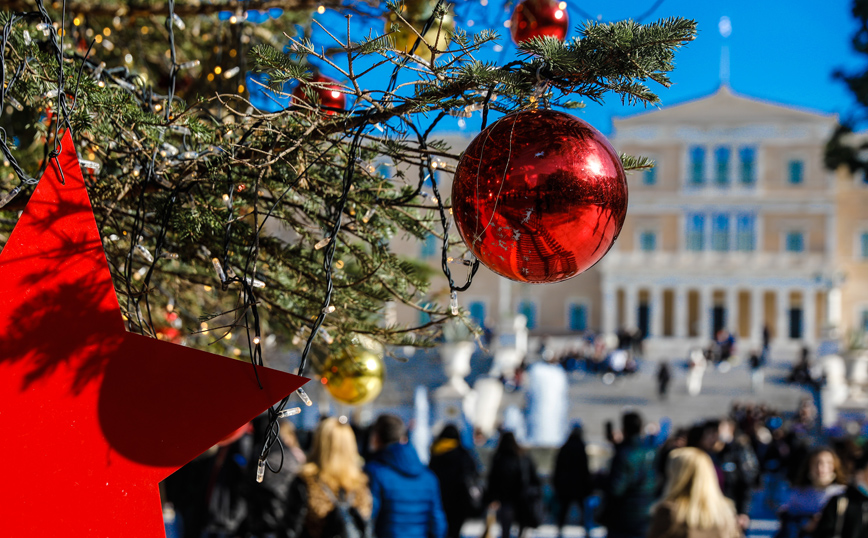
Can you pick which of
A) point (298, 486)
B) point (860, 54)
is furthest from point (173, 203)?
point (860, 54)

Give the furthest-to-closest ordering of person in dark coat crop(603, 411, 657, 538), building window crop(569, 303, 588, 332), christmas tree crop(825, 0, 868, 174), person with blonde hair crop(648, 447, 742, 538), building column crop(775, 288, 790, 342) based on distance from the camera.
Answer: building window crop(569, 303, 588, 332), building column crop(775, 288, 790, 342), christmas tree crop(825, 0, 868, 174), person in dark coat crop(603, 411, 657, 538), person with blonde hair crop(648, 447, 742, 538)

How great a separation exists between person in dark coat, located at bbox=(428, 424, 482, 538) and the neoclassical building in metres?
26.5

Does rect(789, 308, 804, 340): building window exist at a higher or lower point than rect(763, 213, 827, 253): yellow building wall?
lower

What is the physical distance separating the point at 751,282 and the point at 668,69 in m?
32.8

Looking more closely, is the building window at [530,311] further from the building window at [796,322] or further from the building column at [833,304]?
the building column at [833,304]

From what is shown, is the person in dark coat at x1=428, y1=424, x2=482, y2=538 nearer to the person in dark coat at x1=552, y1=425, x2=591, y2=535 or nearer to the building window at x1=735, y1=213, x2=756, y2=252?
the person in dark coat at x1=552, y1=425, x2=591, y2=535

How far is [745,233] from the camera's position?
32.3 metres

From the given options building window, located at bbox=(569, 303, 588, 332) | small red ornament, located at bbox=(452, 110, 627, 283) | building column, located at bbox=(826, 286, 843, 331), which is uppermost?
building column, located at bbox=(826, 286, 843, 331)

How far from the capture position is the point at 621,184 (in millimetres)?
1247

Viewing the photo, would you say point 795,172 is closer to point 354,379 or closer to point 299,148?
point 354,379

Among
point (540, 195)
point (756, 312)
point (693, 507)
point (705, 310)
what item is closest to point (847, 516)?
point (693, 507)

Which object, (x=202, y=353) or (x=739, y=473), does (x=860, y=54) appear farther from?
(x=202, y=353)

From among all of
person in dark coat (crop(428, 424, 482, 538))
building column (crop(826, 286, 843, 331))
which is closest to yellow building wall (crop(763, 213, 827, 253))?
building column (crop(826, 286, 843, 331))

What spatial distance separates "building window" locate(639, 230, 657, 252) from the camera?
1294 inches
